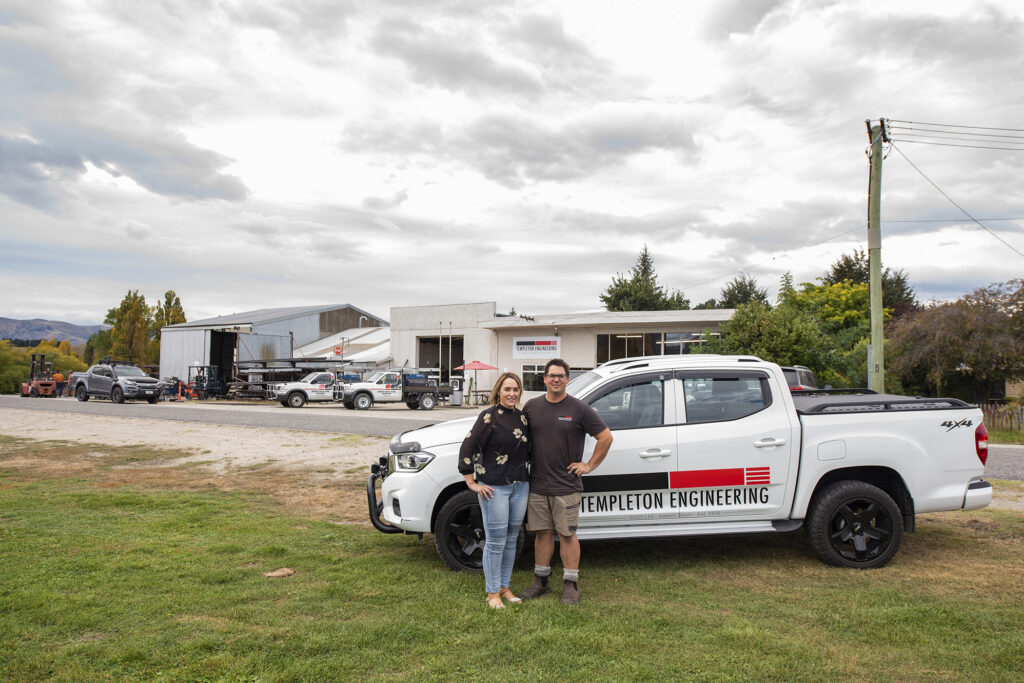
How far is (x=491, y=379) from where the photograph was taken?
41531mm

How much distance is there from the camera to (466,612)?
4.61 m

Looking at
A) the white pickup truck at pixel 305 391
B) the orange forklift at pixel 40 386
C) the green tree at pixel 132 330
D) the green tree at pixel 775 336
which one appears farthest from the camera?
the green tree at pixel 132 330

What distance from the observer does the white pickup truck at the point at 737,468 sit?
554cm

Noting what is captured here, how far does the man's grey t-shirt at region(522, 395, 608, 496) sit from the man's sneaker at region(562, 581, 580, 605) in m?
0.66

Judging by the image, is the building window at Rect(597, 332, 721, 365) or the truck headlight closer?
the truck headlight

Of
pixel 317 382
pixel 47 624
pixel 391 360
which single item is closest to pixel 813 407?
pixel 47 624

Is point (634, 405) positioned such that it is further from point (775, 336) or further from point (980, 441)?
point (775, 336)

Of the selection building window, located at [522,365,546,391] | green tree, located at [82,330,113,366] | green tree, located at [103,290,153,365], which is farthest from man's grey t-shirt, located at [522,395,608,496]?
green tree, located at [82,330,113,366]

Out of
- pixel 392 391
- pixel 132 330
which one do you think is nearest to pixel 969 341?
pixel 392 391

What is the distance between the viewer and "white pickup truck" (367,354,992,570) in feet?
18.2

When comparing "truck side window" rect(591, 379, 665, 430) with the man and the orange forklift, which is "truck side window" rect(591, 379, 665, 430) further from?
the orange forklift

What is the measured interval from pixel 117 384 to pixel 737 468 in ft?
114

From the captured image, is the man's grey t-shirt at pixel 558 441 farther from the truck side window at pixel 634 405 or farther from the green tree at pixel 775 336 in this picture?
the green tree at pixel 775 336

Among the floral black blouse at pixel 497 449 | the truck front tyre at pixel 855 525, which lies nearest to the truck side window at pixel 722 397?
the truck front tyre at pixel 855 525
